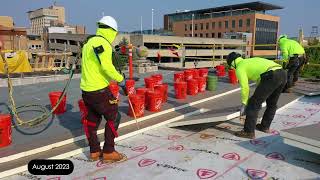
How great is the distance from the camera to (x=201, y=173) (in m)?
3.94

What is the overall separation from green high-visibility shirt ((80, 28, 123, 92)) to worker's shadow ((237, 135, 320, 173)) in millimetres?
2450

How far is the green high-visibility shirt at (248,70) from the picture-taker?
5.10m

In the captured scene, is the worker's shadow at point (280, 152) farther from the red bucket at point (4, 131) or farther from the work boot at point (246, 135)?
the red bucket at point (4, 131)

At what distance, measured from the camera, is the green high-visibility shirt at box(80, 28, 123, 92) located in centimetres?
400

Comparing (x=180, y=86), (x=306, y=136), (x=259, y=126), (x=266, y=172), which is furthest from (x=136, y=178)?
(x=180, y=86)

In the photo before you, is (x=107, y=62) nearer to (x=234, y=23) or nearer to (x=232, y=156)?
(x=232, y=156)

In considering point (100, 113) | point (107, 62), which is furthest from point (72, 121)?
point (107, 62)

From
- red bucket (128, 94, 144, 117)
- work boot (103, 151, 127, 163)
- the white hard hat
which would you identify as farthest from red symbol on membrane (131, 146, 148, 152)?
the white hard hat

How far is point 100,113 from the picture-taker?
4.25 m

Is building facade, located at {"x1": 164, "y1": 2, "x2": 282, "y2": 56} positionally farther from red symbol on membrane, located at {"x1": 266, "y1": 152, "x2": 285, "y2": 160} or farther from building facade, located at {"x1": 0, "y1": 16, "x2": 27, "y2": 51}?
red symbol on membrane, located at {"x1": 266, "y1": 152, "x2": 285, "y2": 160}

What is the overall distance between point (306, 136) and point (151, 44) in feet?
166

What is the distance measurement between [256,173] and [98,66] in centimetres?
252

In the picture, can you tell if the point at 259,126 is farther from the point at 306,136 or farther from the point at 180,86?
the point at 180,86

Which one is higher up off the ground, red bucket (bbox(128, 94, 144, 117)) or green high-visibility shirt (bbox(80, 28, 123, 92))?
green high-visibility shirt (bbox(80, 28, 123, 92))
